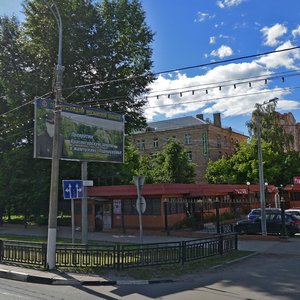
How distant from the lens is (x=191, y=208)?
31.2 meters

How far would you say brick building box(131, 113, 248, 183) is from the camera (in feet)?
207

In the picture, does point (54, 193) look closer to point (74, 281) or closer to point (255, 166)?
point (74, 281)

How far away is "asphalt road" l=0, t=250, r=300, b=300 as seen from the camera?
9820 millimetres

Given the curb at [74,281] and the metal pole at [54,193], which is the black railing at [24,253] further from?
the curb at [74,281]

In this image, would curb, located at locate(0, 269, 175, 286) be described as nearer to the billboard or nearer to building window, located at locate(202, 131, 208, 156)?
the billboard

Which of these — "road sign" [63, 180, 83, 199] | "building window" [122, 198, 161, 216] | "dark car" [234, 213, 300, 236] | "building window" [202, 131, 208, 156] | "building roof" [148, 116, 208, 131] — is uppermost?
"building roof" [148, 116, 208, 131]

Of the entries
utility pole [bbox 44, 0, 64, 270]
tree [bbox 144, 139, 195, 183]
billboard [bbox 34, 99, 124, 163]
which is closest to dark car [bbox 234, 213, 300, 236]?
billboard [bbox 34, 99, 124, 163]

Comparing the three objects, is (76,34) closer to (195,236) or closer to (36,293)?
(195,236)

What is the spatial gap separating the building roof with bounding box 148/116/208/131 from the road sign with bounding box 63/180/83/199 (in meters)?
49.7

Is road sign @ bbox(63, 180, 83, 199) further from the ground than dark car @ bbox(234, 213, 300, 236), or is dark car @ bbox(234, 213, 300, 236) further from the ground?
road sign @ bbox(63, 180, 83, 199)

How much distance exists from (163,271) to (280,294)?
4.20 meters

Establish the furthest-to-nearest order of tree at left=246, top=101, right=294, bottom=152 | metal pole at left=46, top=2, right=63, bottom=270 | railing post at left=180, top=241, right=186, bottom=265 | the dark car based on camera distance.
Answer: tree at left=246, top=101, right=294, bottom=152 < the dark car < railing post at left=180, top=241, right=186, bottom=265 < metal pole at left=46, top=2, right=63, bottom=270

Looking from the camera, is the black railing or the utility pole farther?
the black railing

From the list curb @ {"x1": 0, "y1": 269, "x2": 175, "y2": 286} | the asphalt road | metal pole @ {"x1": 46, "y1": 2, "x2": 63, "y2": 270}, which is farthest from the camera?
metal pole @ {"x1": 46, "y1": 2, "x2": 63, "y2": 270}
